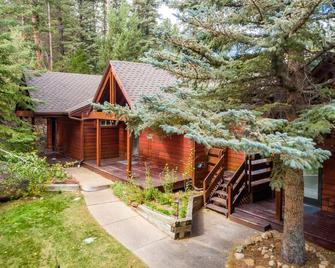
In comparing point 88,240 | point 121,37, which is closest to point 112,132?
point 88,240

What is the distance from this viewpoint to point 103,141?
14445 millimetres

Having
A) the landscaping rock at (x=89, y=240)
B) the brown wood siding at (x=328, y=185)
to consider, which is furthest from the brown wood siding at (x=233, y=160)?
the landscaping rock at (x=89, y=240)

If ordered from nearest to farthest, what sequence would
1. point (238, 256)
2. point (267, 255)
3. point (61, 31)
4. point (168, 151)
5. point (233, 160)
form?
point (267, 255)
point (238, 256)
point (233, 160)
point (168, 151)
point (61, 31)

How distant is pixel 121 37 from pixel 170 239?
787 inches

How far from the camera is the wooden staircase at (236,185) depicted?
8.48 m

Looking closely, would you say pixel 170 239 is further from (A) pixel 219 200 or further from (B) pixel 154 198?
(A) pixel 219 200

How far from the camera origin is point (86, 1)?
30.9m

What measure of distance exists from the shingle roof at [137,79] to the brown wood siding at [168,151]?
5.35ft

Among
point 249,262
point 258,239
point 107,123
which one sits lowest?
point 249,262

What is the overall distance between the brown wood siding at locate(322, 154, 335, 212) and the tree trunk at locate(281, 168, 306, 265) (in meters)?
2.69

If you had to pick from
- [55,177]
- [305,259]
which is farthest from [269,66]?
[55,177]

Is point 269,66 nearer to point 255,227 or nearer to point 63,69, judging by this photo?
point 255,227

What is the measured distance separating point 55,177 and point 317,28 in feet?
32.2

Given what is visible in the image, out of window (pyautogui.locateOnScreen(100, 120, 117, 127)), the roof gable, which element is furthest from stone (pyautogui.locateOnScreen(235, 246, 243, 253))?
window (pyautogui.locateOnScreen(100, 120, 117, 127))
